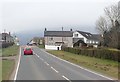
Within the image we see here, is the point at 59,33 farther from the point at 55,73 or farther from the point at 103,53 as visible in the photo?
the point at 55,73

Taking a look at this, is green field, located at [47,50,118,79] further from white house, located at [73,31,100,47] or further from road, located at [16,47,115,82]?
white house, located at [73,31,100,47]

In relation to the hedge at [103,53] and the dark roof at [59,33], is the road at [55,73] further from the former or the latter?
the dark roof at [59,33]

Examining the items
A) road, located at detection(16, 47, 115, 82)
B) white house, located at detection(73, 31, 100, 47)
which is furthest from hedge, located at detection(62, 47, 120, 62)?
white house, located at detection(73, 31, 100, 47)

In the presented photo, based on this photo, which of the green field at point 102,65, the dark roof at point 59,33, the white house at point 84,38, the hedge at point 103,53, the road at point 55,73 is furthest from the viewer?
the dark roof at point 59,33

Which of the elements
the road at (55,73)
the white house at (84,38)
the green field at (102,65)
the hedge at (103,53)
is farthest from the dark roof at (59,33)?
the road at (55,73)

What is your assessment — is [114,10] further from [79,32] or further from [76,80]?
[76,80]

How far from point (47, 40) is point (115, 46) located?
7643cm

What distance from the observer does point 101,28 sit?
10306 centimetres

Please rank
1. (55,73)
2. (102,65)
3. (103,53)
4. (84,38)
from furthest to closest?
1. (84,38)
2. (103,53)
3. (102,65)
4. (55,73)

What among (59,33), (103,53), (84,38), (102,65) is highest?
(59,33)

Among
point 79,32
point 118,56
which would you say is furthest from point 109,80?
point 79,32

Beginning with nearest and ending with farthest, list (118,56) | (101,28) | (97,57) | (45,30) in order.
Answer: (118,56) → (97,57) → (101,28) → (45,30)

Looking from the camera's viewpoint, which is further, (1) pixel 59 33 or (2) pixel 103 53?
(1) pixel 59 33

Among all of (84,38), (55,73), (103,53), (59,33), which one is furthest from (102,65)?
(59,33)
